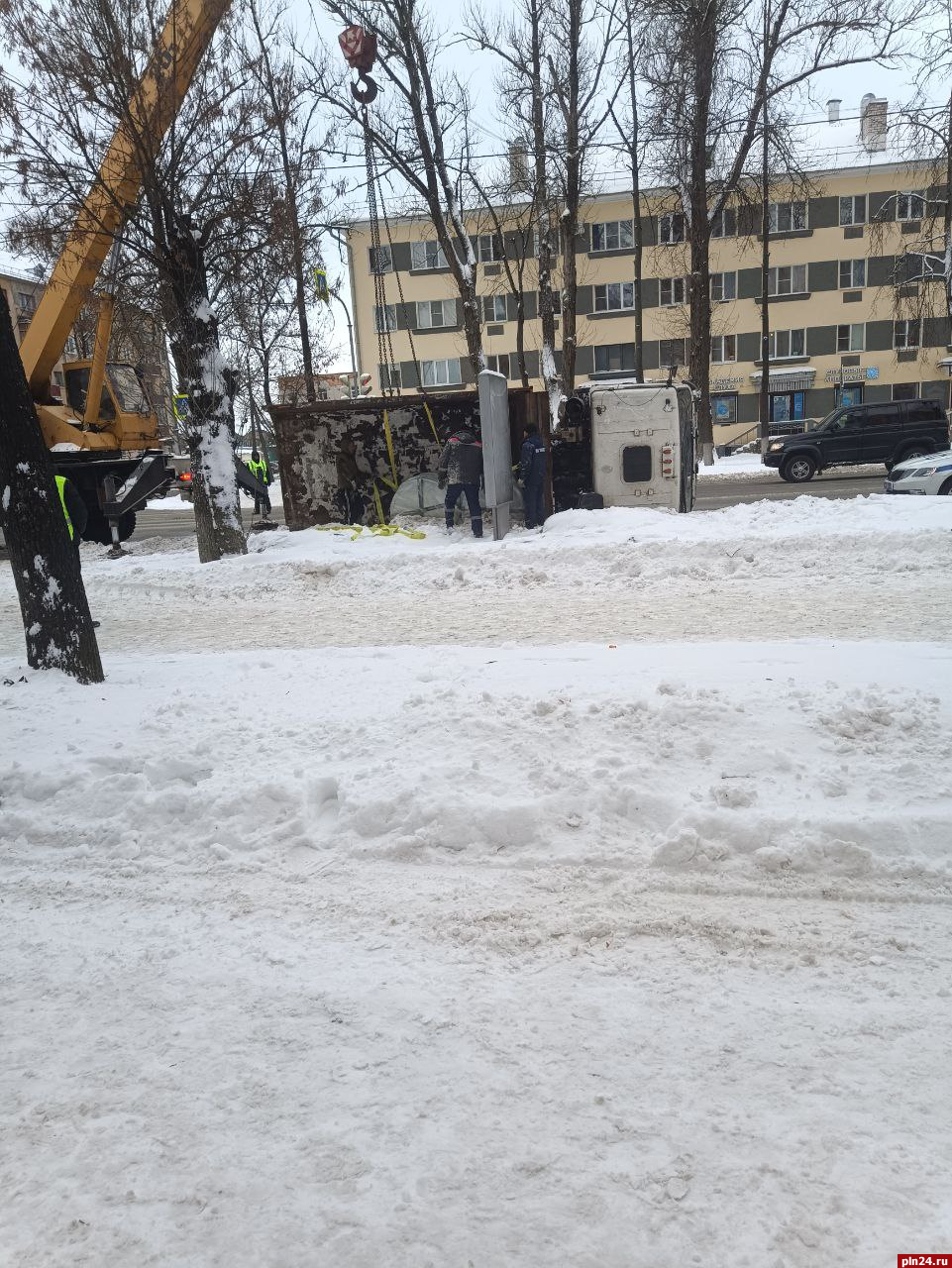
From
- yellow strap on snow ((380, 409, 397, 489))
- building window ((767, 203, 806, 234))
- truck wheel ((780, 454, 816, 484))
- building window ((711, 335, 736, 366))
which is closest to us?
yellow strap on snow ((380, 409, 397, 489))

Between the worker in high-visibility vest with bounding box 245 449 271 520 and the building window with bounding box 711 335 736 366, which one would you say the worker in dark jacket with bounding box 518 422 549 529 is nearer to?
the worker in high-visibility vest with bounding box 245 449 271 520

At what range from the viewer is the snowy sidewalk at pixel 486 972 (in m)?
1.99

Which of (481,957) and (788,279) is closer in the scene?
(481,957)

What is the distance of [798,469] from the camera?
22125mm

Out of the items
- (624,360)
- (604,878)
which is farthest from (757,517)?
(624,360)

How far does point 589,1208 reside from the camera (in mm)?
1965

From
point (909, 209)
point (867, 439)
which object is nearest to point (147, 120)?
point (867, 439)

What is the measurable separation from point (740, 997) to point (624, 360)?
4193 centimetres

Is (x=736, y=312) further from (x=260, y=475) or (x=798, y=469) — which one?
(x=260, y=475)

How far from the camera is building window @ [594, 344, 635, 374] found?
41.3m

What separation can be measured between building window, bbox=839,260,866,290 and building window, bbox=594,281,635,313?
10.1 m

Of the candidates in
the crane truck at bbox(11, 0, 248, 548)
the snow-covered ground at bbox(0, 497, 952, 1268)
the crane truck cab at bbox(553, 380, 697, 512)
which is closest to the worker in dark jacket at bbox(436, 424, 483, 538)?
the crane truck cab at bbox(553, 380, 697, 512)

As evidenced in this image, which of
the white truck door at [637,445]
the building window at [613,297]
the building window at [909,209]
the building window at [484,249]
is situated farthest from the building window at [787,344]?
the white truck door at [637,445]

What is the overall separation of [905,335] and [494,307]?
20210 millimetres
